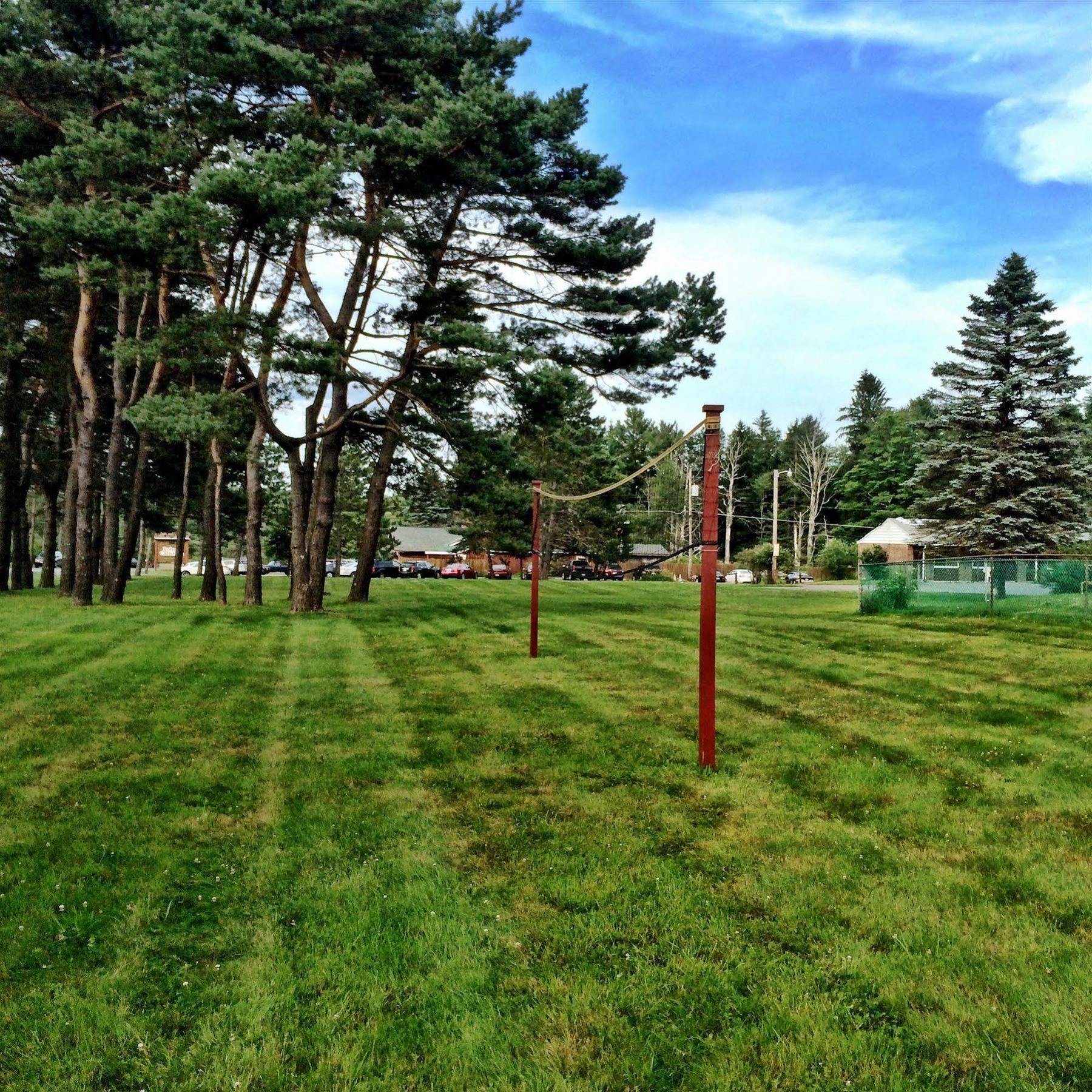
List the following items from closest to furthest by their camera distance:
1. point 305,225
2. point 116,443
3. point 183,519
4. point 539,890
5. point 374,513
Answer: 1. point 539,890
2. point 305,225
3. point 116,443
4. point 374,513
5. point 183,519

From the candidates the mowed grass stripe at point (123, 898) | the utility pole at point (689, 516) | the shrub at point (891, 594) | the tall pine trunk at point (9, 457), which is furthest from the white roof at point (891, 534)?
the mowed grass stripe at point (123, 898)

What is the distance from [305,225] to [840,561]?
4362 centimetres

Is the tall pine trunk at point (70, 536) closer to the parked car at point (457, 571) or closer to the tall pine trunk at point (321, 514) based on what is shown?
the tall pine trunk at point (321, 514)

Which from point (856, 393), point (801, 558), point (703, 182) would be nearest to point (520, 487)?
point (703, 182)

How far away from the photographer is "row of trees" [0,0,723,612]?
15.5 m

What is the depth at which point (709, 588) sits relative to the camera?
6574 millimetres

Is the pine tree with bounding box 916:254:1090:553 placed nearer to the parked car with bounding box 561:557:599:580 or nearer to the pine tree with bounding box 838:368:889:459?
the parked car with bounding box 561:557:599:580

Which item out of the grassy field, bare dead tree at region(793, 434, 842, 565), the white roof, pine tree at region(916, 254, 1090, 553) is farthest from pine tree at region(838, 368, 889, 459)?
the grassy field

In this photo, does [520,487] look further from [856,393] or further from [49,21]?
[856,393]

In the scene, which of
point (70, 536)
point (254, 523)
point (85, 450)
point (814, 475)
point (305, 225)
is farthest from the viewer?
point (814, 475)

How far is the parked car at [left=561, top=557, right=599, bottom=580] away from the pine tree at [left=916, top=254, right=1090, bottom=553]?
2801cm

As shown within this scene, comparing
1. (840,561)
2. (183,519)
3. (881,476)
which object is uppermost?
(881,476)

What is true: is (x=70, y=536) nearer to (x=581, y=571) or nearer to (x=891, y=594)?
(x=891, y=594)

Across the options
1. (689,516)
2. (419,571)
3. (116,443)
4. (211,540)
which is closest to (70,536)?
(211,540)
